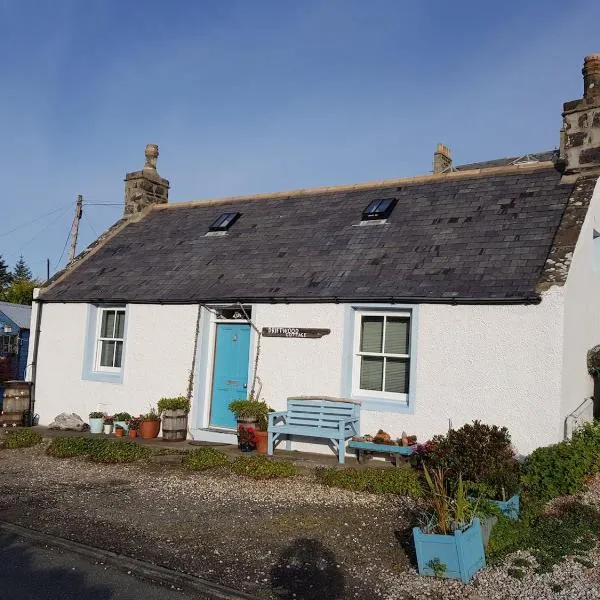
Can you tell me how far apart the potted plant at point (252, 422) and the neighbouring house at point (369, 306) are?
360 millimetres

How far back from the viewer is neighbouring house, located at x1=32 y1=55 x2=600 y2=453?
926cm

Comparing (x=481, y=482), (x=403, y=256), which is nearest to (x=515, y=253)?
(x=403, y=256)

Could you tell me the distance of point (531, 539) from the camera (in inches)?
245

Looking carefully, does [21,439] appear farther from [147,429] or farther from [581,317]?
[581,317]

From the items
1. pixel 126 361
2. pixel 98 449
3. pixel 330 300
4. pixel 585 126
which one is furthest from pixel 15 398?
pixel 585 126

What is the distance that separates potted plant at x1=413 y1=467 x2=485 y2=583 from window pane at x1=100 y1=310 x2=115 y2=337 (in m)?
10.1

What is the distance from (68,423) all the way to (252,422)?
4.81 meters

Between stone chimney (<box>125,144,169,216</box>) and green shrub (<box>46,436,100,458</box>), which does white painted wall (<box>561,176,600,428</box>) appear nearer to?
green shrub (<box>46,436,100,458</box>)

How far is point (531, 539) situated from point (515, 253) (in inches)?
198

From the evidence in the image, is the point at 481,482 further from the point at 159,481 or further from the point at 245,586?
the point at 159,481

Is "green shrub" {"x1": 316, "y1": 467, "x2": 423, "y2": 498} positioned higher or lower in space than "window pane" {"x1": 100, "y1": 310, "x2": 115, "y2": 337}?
lower

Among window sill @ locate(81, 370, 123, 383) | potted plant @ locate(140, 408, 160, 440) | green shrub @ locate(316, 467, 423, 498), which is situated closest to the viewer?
green shrub @ locate(316, 467, 423, 498)

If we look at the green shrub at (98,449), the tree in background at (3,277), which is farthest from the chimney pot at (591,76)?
the tree in background at (3,277)

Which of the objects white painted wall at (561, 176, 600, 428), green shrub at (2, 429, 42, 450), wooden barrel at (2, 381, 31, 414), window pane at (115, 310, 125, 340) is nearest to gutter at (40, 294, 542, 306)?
window pane at (115, 310, 125, 340)
